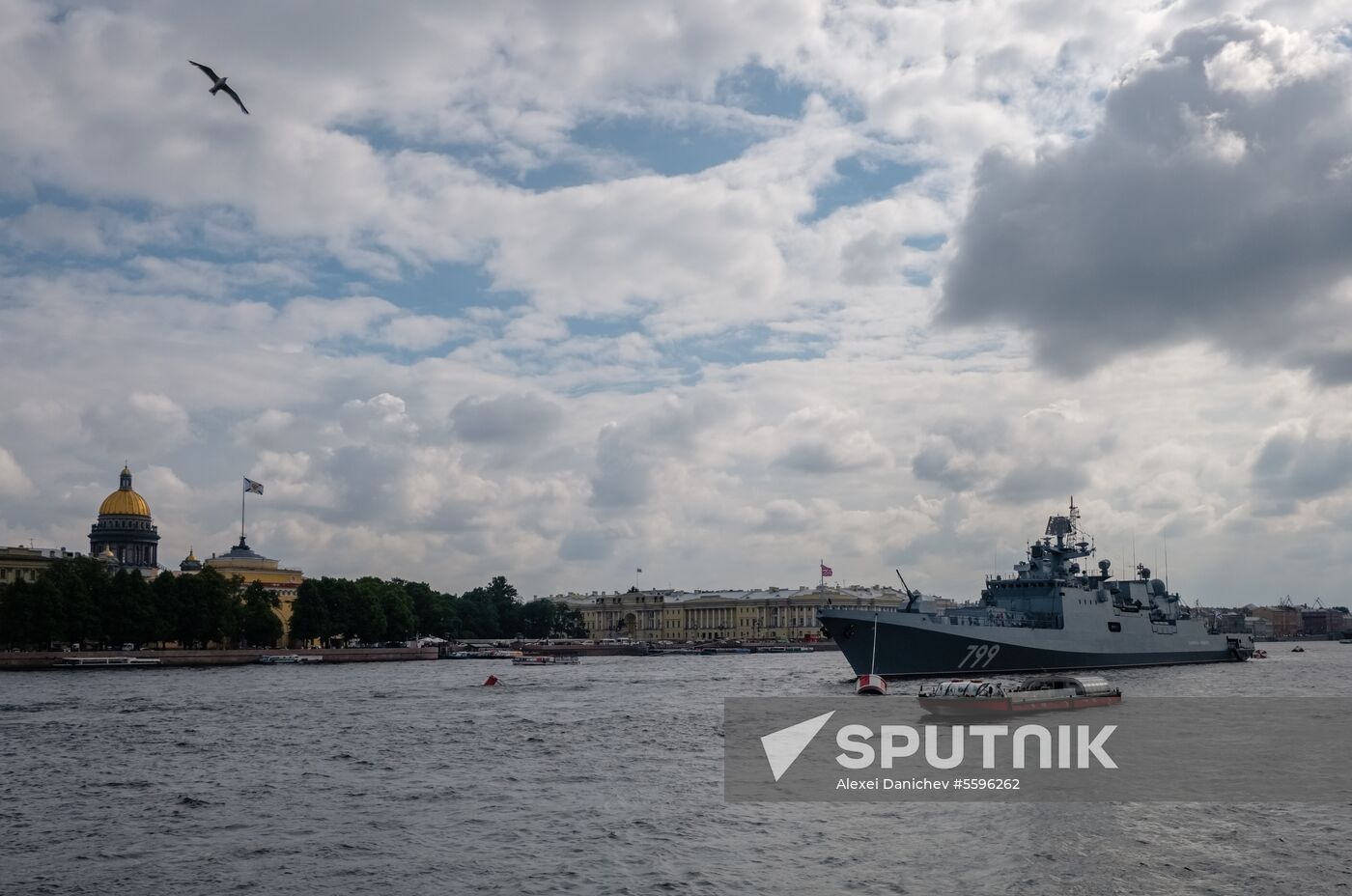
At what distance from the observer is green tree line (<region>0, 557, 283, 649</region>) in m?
123

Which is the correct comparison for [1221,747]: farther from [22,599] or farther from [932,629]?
[22,599]

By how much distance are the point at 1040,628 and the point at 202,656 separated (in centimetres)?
9054

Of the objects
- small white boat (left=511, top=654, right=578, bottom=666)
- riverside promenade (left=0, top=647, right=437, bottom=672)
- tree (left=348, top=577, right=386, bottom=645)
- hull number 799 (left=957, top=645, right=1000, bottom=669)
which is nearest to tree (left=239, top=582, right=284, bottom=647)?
riverside promenade (left=0, top=647, right=437, bottom=672)

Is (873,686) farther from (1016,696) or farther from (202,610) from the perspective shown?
(202,610)

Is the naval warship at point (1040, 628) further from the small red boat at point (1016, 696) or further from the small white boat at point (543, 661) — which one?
the small white boat at point (543, 661)

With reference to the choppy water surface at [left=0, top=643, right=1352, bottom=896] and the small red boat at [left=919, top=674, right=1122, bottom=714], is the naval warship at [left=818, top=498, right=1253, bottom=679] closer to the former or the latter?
the small red boat at [left=919, top=674, right=1122, bottom=714]

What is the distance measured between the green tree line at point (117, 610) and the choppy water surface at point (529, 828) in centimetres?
7278

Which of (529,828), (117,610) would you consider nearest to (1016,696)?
(529,828)

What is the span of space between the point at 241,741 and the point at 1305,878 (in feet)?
140

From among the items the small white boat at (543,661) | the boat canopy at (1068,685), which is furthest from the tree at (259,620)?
the boat canopy at (1068,685)

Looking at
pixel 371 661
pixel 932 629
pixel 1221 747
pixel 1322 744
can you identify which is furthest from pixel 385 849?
pixel 371 661

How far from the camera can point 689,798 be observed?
121 feet

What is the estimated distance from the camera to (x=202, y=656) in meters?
133

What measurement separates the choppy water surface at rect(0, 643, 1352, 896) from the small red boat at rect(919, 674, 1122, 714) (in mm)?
10657
